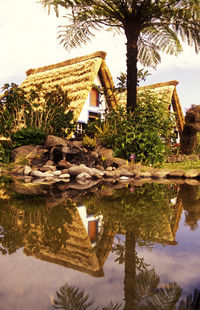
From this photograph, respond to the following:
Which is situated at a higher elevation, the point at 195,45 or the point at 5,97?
the point at 195,45

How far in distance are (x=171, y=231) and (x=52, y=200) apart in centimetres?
195

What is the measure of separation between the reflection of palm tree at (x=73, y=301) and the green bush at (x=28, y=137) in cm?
1003

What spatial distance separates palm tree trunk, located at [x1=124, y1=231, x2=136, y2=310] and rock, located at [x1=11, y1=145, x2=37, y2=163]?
841 cm

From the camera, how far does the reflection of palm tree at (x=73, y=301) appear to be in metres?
1.19

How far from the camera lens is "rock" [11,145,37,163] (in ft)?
33.0

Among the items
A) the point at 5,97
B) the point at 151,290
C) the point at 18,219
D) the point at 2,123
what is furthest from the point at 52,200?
the point at 5,97

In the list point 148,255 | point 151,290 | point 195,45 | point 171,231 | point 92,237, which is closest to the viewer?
point 151,290

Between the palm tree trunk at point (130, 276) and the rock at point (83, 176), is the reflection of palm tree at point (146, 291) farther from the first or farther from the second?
the rock at point (83, 176)

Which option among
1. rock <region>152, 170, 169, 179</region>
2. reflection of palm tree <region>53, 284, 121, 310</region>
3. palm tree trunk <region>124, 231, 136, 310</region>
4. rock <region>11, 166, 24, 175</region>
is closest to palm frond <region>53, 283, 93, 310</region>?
reflection of palm tree <region>53, 284, 121, 310</region>

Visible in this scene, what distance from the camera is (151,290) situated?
1.33 meters

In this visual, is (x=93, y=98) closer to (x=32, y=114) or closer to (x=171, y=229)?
(x=32, y=114)

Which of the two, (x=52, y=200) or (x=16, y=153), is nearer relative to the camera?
(x=52, y=200)

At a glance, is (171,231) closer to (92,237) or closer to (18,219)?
(92,237)

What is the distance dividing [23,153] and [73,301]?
31.0 ft
